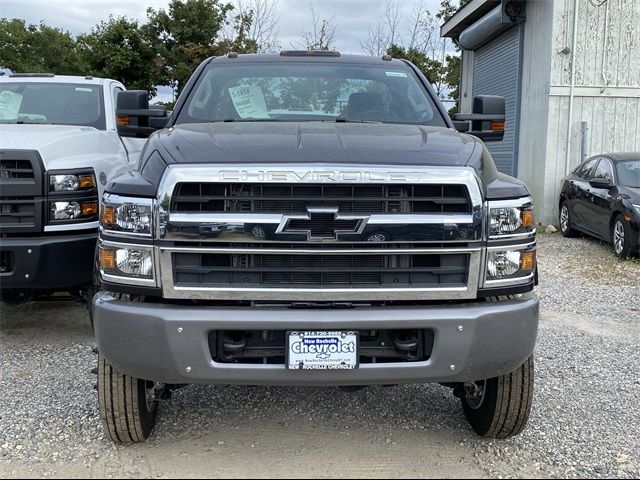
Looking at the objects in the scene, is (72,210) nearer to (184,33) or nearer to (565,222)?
(565,222)

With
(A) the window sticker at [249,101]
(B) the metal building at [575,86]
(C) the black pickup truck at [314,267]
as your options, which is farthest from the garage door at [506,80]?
(C) the black pickup truck at [314,267]

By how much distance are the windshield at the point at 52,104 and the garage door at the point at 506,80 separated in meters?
10.4

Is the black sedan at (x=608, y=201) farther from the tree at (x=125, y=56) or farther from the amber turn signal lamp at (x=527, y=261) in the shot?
the tree at (x=125, y=56)

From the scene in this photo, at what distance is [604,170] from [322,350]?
884 centimetres

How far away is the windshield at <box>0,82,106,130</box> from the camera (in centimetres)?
637

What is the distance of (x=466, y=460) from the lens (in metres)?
3.33

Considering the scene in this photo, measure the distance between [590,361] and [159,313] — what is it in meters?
3.60

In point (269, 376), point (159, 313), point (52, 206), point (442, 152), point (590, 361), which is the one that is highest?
point (442, 152)

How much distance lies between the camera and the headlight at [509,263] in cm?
301

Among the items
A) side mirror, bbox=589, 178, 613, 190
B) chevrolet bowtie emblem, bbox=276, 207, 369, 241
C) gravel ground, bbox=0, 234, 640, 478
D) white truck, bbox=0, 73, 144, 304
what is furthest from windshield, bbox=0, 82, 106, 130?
side mirror, bbox=589, 178, 613, 190

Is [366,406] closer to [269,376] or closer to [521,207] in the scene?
[269,376]

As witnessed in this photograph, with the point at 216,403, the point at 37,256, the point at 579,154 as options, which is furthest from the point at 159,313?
the point at 579,154

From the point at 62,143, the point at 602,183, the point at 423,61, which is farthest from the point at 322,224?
the point at 423,61

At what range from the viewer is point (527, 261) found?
309cm
